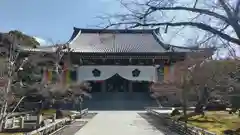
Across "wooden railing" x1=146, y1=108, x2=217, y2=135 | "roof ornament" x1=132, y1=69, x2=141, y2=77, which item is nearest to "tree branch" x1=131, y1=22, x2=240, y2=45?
"wooden railing" x1=146, y1=108, x2=217, y2=135

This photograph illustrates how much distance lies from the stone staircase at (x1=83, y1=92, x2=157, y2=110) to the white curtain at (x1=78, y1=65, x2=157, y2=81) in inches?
90.6

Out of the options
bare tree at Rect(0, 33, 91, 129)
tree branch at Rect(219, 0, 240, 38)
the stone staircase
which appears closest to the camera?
tree branch at Rect(219, 0, 240, 38)

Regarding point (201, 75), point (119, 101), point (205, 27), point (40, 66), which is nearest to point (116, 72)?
point (119, 101)

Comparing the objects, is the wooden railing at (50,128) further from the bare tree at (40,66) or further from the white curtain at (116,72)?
the white curtain at (116,72)

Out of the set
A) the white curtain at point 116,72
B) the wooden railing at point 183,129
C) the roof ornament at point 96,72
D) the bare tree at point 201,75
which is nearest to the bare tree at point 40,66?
the white curtain at point 116,72

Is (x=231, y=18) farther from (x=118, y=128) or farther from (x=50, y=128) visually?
(x=118, y=128)

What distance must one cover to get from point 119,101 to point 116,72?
5.96 metres

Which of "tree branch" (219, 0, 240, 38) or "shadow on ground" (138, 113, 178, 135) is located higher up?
"tree branch" (219, 0, 240, 38)

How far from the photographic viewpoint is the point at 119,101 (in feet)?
119

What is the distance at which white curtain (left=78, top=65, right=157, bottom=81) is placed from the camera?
135 ft

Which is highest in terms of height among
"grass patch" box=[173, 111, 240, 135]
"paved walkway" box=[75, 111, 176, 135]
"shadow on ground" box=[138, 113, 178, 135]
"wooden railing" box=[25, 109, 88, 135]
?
"wooden railing" box=[25, 109, 88, 135]

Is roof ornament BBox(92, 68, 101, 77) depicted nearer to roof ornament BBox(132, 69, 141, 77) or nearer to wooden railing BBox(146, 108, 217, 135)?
roof ornament BBox(132, 69, 141, 77)

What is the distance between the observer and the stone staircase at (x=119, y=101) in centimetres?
3381

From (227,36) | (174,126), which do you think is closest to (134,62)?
(174,126)
